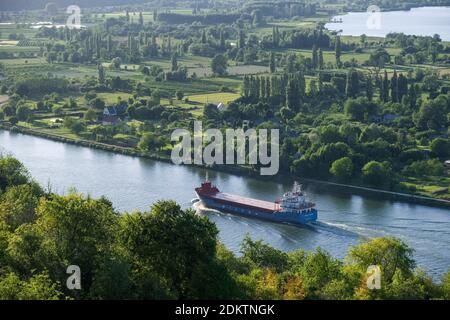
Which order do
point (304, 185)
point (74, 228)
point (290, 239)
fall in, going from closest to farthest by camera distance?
point (74, 228) → point (290, 239) → point (304, 185)

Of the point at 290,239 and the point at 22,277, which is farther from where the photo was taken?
the point at 290,239

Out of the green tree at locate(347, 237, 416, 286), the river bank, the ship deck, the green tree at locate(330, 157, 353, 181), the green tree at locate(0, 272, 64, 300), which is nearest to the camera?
the green tree at locate(0, 272, 64, 300)

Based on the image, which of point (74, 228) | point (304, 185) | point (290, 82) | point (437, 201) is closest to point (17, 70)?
point (290, 82)

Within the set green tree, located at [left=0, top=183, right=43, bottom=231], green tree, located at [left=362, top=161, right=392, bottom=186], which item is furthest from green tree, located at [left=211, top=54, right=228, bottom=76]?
green tree, located at [left=0, top=183, right=43, bottom=231]

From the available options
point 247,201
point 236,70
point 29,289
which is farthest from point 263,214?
point 236,70

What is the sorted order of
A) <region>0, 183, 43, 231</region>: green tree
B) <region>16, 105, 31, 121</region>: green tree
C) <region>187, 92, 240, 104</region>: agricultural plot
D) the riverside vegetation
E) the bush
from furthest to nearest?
<region>187, 92, 240, 104</region>: agricultural plot < <region>16, 105, 31, 121</region>: green tree < the riverside vegetation < the bush < <region>0, 183, 43, 231</region>: green tree

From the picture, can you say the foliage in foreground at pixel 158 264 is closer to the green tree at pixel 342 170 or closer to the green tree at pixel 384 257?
the green tree at pixel 384 257

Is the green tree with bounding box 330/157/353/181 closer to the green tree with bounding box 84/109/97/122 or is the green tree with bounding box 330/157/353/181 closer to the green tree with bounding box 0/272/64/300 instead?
the green tree with bounding box 84/109/97/122
